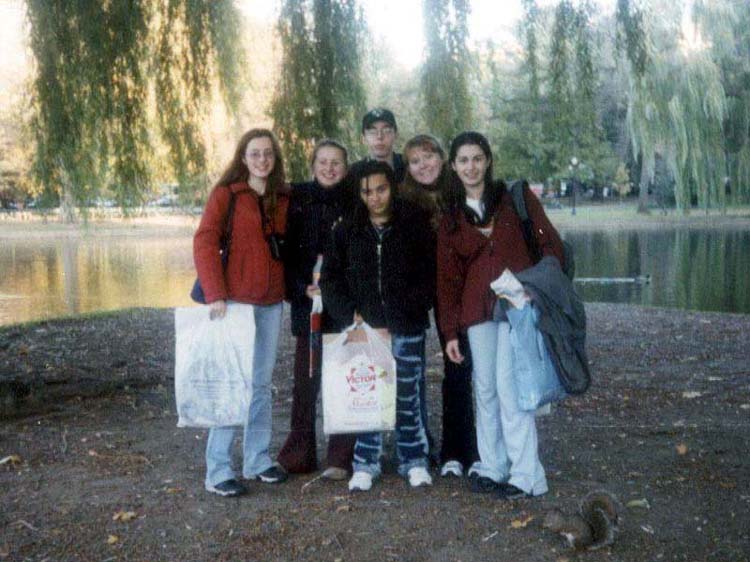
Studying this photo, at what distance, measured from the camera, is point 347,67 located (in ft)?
15.5

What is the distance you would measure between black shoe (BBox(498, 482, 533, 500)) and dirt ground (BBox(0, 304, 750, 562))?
6 cm

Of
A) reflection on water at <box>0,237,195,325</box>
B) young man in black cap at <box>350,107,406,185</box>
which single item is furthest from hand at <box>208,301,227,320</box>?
reflection on water at <box>0,237,195,325</box>

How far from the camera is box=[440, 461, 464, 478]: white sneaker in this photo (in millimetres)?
Result: 4250

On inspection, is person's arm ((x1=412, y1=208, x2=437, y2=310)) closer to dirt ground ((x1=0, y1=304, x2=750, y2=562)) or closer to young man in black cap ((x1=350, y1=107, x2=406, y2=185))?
young man in black cap ((x1=350, y1=107, x2=406, y2=185))

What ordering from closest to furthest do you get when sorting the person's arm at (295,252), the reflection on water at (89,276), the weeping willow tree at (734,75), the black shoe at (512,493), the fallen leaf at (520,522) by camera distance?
the fallen leaf at (520,522) < the black shoe at (512,493) < the person's arm at (295,252) < the reflection on water at (89,276) < the weeping willow tree at (734,75)

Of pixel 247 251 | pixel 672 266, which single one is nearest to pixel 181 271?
pixel 672 266

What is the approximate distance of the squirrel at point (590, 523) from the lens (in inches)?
131

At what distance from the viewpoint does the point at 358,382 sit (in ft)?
13.3

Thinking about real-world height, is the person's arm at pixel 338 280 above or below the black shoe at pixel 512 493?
above

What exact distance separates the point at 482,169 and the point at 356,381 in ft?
3.65

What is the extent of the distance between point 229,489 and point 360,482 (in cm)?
59

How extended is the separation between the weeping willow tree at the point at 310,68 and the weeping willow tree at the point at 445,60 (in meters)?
0.45

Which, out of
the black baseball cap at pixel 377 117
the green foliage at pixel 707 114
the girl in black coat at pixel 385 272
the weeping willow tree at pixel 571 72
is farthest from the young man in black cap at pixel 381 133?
the green foliage at pixel 707 114

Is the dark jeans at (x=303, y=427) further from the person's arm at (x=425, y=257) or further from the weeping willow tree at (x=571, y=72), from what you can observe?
the weeping willow tree at (x=571, y=72)
